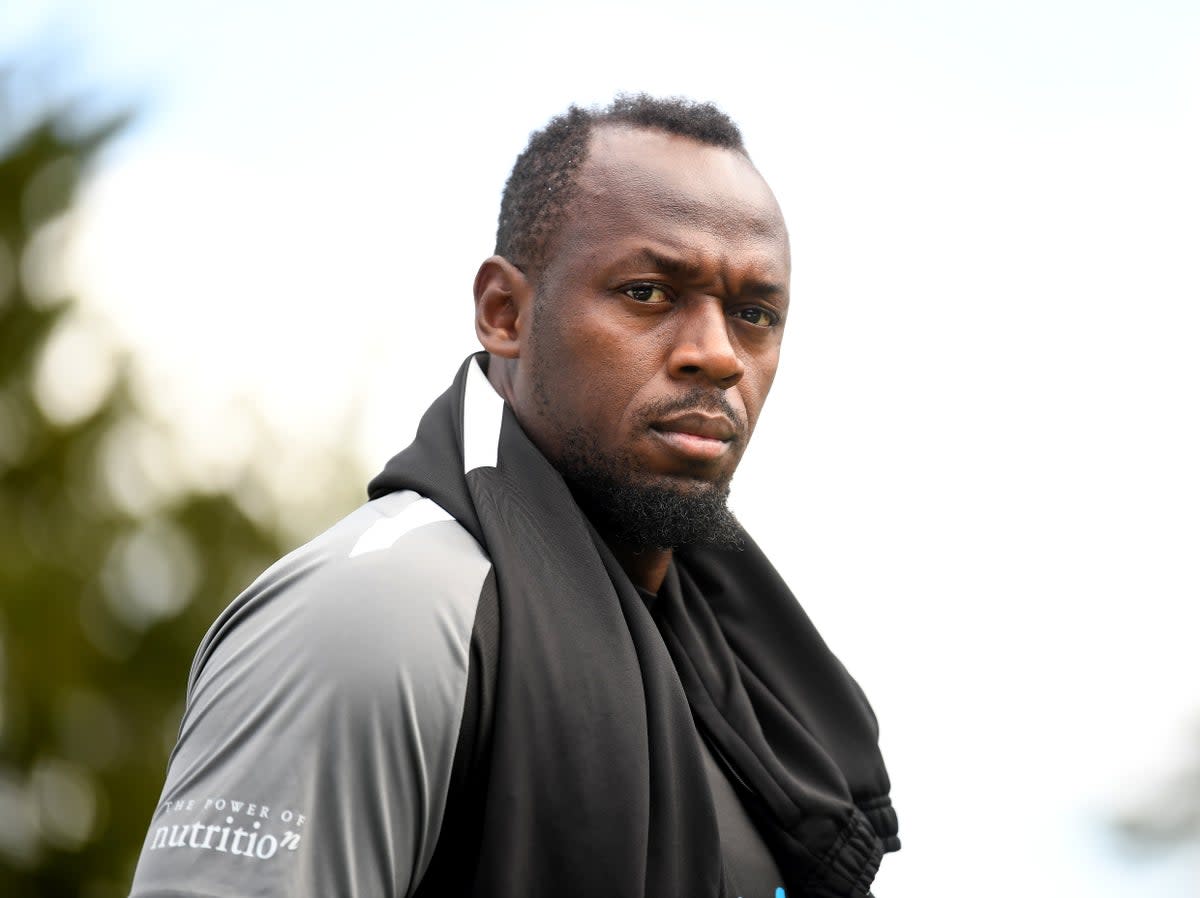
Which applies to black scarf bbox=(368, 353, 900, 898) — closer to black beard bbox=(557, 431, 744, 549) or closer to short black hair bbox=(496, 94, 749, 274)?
Answer: black beard bbox=(557, 431, 744, 549)

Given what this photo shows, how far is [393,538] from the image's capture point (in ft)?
8.02

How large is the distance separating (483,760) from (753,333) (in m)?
1.06

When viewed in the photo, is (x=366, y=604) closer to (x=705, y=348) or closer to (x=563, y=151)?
(x=705, y=348)

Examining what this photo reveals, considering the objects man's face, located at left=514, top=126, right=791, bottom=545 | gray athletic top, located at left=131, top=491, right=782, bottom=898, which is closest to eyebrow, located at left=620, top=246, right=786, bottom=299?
man's face, located at left=514, top=126, right=791, bottom=545

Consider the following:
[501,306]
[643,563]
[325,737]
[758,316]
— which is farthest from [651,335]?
[325,737]

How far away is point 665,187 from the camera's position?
2861 mm

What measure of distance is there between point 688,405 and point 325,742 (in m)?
0.99

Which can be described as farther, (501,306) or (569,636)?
(501,306)

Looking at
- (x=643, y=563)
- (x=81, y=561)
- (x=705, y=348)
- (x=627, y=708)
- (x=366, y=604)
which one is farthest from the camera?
(x=81, y=561)

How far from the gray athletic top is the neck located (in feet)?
2.13

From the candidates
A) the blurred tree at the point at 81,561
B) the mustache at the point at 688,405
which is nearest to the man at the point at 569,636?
the mustache at the point at 688,405

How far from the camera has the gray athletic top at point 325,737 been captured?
2.13 metres

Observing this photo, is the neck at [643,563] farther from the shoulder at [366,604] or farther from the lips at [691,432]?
the shoulder at [366,604]

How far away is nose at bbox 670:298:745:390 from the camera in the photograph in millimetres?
2801
